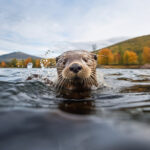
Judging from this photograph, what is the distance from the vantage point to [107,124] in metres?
1.72

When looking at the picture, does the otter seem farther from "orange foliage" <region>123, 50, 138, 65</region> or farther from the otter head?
"orange foliage" <region>123, 50, 138, 65</region>

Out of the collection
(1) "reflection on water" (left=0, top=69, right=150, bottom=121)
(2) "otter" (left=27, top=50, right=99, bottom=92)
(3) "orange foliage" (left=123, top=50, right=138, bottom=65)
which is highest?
(3) "orange foliage" (left=123, top=50, right=138, bottom=65)

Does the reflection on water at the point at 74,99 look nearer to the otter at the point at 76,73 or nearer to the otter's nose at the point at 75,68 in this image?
the otter at the point at 76,73

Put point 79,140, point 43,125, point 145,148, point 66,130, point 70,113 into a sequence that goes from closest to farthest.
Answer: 1. point 145,148
2. point 79,140
3. point 66,130
4. point 43,125
5. point 70,113

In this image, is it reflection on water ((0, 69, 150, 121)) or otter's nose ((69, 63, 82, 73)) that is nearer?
reflection on water ((0, 69, 150, 121))

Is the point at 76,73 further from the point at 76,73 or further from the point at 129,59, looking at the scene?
the point at 129,59

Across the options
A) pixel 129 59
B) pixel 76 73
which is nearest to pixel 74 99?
pixel 76 73

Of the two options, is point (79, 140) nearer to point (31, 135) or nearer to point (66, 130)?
point (66, 130)

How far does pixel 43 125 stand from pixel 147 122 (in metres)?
1.23

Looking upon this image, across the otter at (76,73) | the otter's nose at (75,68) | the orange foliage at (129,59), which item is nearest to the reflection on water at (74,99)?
the otter at (76,73)

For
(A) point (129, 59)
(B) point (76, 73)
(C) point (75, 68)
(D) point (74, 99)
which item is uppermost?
(A) point (129, 59)

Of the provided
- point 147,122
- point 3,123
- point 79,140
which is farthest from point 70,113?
point 147,122

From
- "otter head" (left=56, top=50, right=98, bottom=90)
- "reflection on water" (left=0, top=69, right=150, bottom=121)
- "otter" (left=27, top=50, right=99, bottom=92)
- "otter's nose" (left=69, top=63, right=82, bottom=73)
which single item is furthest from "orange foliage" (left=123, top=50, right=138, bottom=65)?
"otter's nose" (left=69, top=63, right=82, bottom=73)

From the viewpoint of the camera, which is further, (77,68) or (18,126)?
(77,68)
